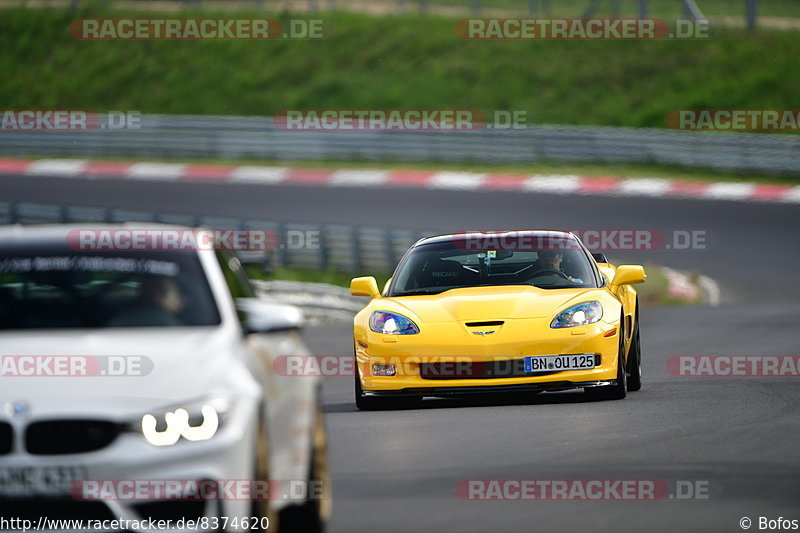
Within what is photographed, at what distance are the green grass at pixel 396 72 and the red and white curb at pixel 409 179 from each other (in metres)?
8.47

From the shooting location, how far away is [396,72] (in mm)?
44906

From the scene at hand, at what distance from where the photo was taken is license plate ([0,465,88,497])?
538 cm

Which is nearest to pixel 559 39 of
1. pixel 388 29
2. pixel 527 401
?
pixel 388 29

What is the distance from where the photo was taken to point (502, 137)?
34906mm

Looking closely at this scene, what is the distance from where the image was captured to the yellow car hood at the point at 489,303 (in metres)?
11.0

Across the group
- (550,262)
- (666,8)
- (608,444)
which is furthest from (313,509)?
(666,8)

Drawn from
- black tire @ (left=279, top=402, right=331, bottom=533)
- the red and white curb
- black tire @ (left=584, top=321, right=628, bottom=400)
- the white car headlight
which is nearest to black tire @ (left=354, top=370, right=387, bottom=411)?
black tire @ (left=584, top=321, right=628, bottom=400)

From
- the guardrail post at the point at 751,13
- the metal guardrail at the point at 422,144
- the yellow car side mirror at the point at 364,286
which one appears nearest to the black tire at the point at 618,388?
the yellow car side mirror at the point at 364,286

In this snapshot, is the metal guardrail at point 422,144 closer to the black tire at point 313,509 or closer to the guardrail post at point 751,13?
the guardrail post at point 751,13

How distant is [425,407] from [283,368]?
496 centimetres

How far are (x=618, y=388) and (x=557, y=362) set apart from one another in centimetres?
59

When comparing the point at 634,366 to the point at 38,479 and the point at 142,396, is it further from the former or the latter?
the point at 38,479

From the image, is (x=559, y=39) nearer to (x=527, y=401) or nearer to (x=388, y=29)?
(x=388, y=29)

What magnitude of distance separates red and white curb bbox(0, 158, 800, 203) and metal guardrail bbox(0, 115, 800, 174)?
95 cm
